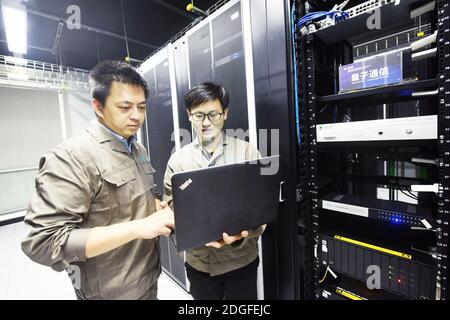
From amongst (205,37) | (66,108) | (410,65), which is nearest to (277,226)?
(410,65)

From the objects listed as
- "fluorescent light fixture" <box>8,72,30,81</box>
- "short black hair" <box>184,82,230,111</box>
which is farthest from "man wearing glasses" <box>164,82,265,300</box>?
"fluorescent light fixture" <box>8,72,30,81</box>

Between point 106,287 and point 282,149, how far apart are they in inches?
37.3

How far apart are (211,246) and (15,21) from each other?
3.34 m

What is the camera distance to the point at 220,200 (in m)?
0.74

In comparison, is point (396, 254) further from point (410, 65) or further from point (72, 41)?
point (72, 41)

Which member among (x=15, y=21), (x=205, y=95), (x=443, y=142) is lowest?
(x=443, y=142)

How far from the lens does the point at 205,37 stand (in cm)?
144

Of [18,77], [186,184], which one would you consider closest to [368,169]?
[186,184]

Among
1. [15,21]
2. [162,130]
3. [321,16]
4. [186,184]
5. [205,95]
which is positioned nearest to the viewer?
[186,184]

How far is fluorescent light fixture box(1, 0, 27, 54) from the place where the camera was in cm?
216

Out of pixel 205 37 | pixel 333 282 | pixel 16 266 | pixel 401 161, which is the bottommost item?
pixel 16 266

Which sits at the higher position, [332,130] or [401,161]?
[332,130]

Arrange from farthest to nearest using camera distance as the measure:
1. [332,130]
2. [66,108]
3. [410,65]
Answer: [66,108]
[332,130]
[410,65]

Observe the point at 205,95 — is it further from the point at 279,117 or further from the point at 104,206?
the point at 104,206
